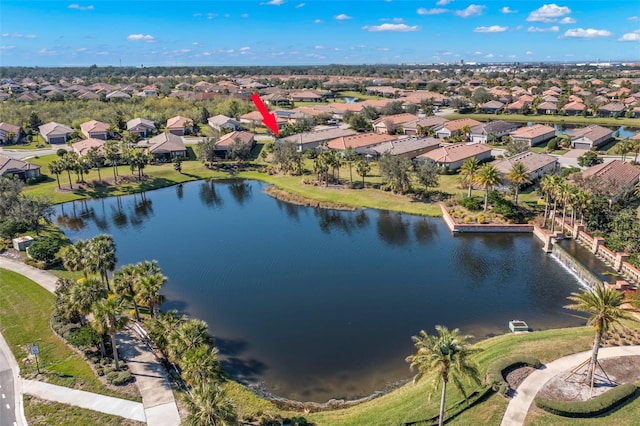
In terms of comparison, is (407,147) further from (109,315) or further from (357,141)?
(109,315)

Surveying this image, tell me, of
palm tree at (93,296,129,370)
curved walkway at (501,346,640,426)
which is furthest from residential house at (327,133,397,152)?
palm tree at (93,296,129,370)

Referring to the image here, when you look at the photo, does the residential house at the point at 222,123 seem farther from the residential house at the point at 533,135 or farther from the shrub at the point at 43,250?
the shrub at the point at 43,250

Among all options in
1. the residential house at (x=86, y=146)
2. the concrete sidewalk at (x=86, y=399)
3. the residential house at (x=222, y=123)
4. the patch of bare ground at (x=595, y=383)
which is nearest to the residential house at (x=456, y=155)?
the patch of bare ground at (x=595, y=383)

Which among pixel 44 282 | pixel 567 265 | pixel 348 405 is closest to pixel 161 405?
pixel 348 405

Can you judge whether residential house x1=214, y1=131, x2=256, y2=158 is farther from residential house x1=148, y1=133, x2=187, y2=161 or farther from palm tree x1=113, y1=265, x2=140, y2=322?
palm tree x1=113, y1=265, x2=140, y2=322

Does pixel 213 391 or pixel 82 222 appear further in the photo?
pixel 82 222

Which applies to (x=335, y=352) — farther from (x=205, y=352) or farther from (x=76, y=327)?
(x=76, y=327)

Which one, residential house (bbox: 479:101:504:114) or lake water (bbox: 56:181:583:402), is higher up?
residential house (bbox: 479:101:504:114)
